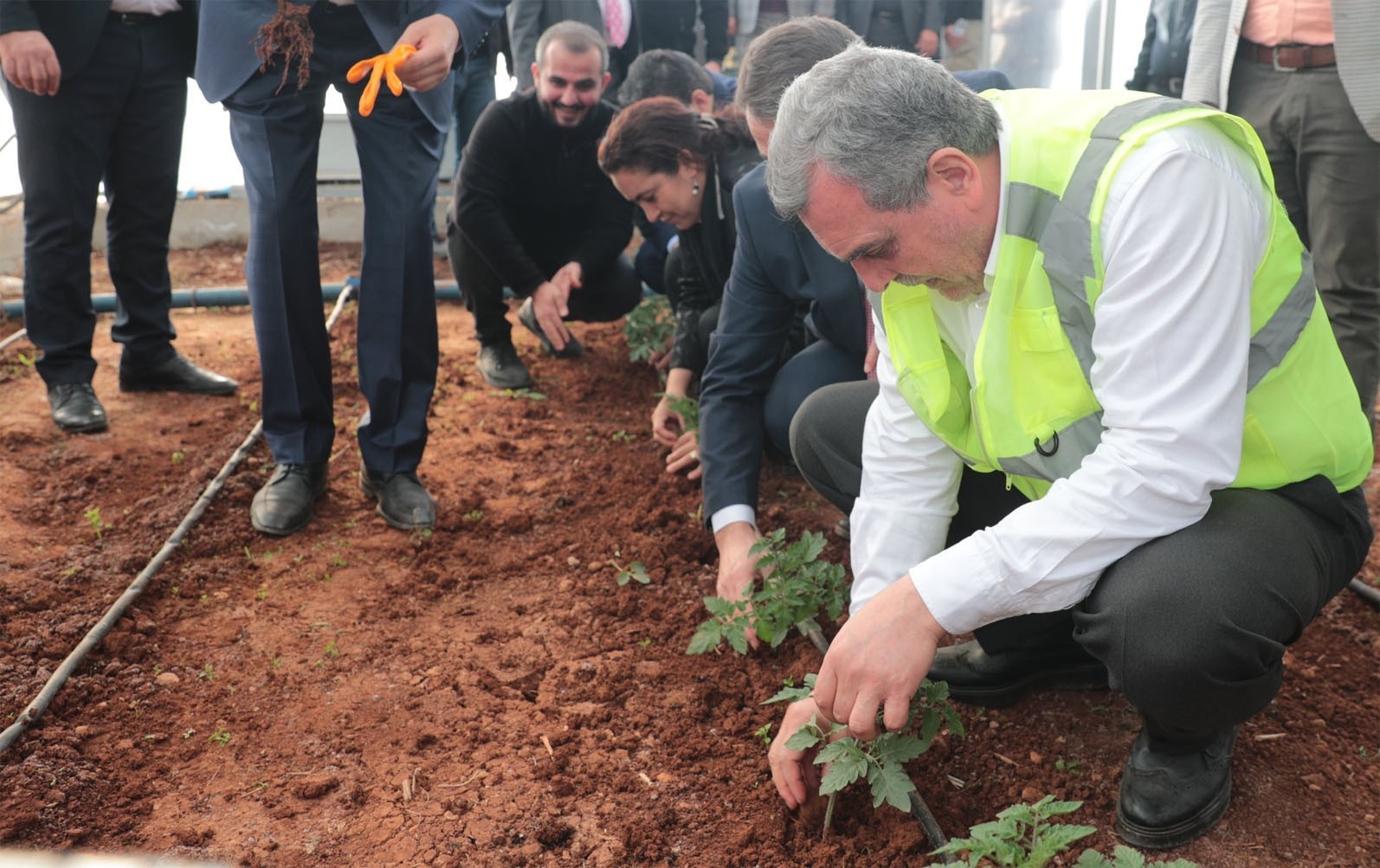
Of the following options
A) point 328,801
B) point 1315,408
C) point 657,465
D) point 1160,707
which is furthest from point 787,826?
point 657,465

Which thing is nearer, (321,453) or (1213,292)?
(1213,292)

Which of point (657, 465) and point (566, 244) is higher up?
point (566, 244)

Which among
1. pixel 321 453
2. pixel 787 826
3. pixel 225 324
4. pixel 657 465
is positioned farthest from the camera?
pixel 225 324

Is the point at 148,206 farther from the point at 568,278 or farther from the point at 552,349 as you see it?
the point at 552,349

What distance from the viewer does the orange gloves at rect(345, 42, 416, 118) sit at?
258 centimetres

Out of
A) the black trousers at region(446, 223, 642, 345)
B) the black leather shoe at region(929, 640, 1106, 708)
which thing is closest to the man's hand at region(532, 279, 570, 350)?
the black trousers at region(446, 223, 642, 345)

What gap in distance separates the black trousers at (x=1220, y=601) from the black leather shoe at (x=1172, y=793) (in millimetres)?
58

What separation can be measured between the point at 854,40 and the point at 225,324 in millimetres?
3242

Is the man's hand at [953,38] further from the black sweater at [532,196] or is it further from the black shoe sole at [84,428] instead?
the black shoe sole at [84,428]

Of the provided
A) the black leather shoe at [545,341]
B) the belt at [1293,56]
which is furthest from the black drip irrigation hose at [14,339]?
the belt at [1293,56]

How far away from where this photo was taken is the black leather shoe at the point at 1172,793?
1818 millimetres

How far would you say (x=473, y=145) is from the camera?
14.1ft

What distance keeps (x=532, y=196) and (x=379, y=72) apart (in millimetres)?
1832

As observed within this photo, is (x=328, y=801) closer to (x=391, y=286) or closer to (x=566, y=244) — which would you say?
(x=391, y=286)
